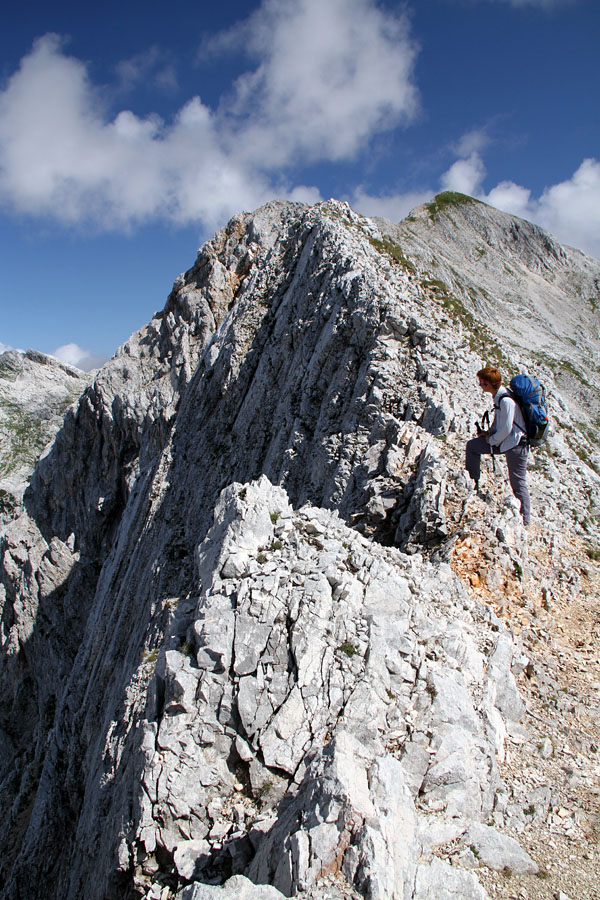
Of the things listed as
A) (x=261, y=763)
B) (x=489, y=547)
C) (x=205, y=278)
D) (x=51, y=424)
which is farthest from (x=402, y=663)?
(x=51, y=424)

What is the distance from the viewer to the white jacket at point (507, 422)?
1058 cm

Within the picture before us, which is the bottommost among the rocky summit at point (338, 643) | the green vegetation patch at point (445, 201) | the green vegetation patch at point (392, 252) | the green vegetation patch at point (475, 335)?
the rocky summit at point (338, 643)

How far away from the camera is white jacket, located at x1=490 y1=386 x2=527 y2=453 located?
1058cm

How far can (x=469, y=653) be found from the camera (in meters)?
8.54

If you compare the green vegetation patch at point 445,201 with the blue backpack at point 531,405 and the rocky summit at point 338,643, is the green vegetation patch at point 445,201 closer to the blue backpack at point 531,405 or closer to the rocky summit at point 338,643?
the rocky summit at point 338,643

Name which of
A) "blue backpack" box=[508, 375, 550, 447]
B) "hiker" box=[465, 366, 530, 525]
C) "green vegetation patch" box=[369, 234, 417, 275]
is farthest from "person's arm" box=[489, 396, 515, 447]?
"green vegetation patch" box=[369, 234, 417, 275]

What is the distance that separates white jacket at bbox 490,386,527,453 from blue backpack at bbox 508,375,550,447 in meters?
0.11

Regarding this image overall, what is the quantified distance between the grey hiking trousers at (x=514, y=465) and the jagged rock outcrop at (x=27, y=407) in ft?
265

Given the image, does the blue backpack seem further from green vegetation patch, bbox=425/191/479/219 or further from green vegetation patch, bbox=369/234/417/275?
green vegetation patch, bbox=425/191/479/219

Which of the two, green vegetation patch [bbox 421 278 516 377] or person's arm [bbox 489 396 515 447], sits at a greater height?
green vegetation patch [bbox 421 278 516 377]

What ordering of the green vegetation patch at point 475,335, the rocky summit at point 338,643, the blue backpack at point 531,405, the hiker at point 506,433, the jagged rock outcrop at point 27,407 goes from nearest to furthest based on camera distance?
1. the rocky summit at point 338,643
2. the blue backpack at point 531,405
3. the hiker at point 506,433
4. the green vegetation patch at point 475,335
5. the jagged rock outcrop at point 27,407

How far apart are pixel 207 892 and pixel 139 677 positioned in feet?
20.2

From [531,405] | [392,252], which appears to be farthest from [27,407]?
[531,405]

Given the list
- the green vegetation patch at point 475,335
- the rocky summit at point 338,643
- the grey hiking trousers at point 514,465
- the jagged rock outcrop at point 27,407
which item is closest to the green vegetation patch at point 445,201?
the rocky summit at point 338,643
